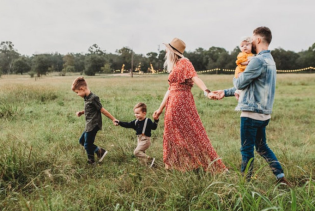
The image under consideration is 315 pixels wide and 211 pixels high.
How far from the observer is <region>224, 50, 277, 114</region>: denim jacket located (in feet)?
10.0

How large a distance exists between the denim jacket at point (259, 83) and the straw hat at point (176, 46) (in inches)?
42.1

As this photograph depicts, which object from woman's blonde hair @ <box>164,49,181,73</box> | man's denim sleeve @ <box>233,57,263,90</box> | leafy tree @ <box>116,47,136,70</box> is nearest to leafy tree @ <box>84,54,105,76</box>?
leafy tree @ <box>116,47,136,70</box>

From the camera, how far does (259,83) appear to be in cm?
314

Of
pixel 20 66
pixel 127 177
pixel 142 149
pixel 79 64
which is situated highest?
pixel 79 64

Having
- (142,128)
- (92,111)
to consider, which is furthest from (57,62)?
(142,128)

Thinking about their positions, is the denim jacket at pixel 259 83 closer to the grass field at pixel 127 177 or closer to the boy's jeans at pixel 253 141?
the boy's jeans at pixel 253 141

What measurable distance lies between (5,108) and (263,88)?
764 centimetres

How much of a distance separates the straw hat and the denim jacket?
107 centimetres

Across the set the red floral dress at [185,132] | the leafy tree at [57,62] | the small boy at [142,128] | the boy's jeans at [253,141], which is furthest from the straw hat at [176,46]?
the leafy tree at [57,62]

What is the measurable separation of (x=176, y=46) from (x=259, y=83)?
1355 mm

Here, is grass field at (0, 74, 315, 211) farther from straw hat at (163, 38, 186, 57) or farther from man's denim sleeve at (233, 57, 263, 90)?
straw hat at (163, 38, 186, 57)

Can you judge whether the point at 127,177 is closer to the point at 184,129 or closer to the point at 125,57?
the point at 184,129

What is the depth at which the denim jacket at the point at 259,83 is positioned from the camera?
305cm

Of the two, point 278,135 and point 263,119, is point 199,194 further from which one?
point 278,135
